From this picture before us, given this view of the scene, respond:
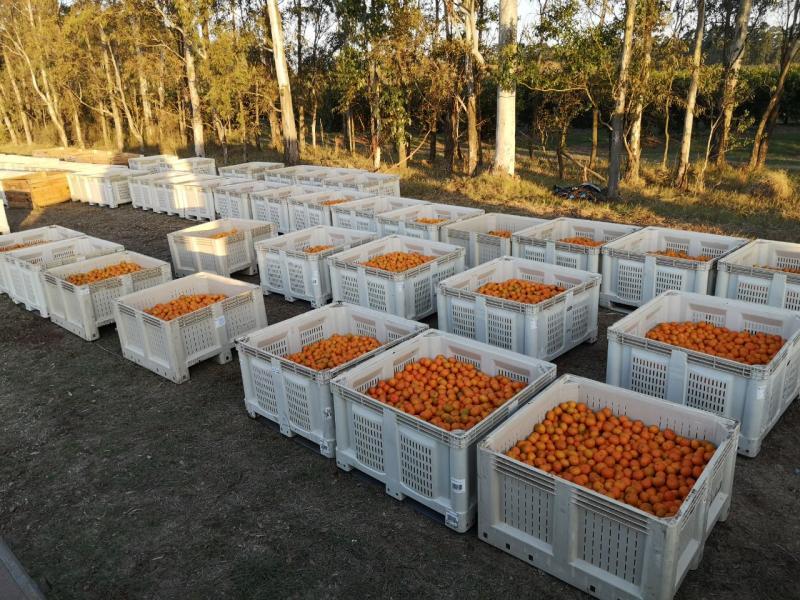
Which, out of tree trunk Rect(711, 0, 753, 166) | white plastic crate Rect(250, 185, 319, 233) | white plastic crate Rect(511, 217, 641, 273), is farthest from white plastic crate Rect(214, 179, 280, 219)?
tree trunk Rect(711, 0, 753, 166)

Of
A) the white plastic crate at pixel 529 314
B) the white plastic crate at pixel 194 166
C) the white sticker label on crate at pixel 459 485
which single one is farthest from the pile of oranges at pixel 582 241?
the white plastic crate at pixel 194 166

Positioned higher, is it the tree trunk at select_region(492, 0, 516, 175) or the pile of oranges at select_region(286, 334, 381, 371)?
the tree trunk at select_region(492, 0, 516, 175)

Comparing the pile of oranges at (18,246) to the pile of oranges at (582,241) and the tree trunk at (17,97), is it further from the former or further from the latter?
the tree trunk at (17,97)

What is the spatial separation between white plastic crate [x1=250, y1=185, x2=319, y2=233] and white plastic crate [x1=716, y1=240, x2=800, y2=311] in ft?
29.6

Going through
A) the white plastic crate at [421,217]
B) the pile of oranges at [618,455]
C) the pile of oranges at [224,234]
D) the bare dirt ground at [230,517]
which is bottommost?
the bare dirt ground at [230,517]

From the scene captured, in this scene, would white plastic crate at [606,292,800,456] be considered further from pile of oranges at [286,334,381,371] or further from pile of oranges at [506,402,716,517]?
pile of oranges at [286,334,381,371]

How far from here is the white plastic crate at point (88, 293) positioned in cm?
883

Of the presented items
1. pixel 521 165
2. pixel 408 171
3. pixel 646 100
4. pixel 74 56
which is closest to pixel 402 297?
pixel 646 100

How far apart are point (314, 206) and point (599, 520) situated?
1019 cm

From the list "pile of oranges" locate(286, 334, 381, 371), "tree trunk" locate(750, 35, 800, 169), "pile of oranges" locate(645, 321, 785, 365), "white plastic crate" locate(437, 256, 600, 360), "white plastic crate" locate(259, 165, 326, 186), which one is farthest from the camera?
"white plastic crate" locate(259, 165, 326, 186)

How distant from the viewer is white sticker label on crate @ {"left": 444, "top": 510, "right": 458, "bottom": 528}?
470cm

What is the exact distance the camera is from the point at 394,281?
837 cm

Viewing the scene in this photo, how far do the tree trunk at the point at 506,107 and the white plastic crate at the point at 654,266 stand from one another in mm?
9546

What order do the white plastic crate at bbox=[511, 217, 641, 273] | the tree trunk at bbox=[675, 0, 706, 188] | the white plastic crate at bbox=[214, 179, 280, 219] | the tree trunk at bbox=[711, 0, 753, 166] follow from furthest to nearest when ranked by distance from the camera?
1. the tree trunk at bbox=[711, 0, 753, 166]
2. the tree trunk at bbox=[675, 0, 706, 188]
3. the white plastic crate at bbox=[214, 179, 280, 219]
4. the white plastic crate at bbox=[511, 217, 641, 273]
